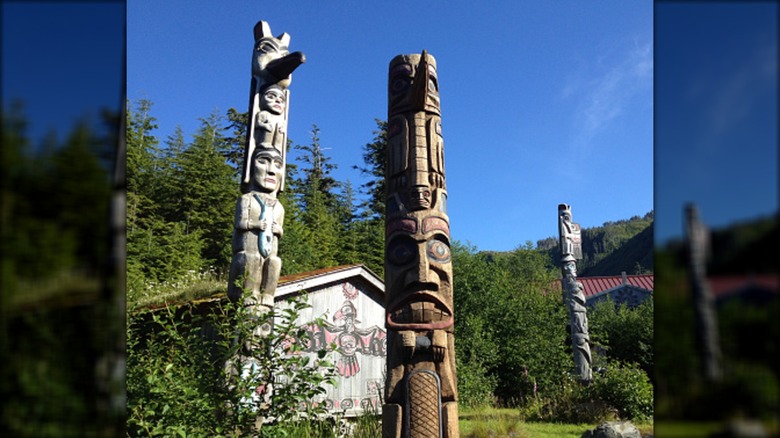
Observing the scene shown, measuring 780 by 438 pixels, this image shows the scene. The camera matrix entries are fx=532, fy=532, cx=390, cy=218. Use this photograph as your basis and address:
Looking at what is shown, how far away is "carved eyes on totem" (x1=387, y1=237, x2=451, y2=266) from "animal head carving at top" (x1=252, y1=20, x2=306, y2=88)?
13.1ft

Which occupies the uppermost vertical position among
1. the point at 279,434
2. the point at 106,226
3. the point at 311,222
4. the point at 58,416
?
the point at 311,222

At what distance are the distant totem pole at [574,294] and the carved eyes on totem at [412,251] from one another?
9.72 meters

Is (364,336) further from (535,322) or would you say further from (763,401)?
(763,401)

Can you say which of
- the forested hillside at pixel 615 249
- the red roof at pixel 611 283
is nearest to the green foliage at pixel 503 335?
the red roof at pixel 611 283

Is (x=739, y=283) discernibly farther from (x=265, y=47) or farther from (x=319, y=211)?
(x=319, y=211)

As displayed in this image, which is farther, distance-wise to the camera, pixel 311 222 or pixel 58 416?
pixel 311 222

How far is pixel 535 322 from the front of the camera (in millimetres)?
17281

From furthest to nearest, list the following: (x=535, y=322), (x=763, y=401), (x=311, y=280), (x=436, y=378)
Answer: (x=535, y=322) → (x=311, y=280) → (x=436, y=378) → (x=763, y=401)

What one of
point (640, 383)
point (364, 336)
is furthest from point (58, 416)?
point (640, 383)

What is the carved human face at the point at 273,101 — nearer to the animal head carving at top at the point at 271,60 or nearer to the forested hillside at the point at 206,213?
the animal head carving at top at the point at 271,60

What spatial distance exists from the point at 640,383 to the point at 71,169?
12.3 metres

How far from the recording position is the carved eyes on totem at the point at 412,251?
17.8 feet

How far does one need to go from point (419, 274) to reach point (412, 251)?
29 centimetres

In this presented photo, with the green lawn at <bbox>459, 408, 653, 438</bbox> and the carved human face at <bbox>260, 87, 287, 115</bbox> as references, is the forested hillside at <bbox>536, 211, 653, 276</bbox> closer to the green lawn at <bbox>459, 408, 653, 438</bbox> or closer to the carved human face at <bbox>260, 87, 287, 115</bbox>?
the green lawn at <bbox>459, 408, 653, 438</bbox>
